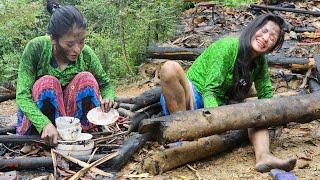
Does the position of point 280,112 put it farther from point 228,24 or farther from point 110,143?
point 228,24

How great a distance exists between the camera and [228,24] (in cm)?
873

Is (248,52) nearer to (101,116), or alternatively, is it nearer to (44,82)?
(101,116)

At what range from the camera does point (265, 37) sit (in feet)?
12.1

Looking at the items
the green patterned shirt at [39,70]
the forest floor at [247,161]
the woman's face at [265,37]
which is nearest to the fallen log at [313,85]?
the forest floor at [247,161]

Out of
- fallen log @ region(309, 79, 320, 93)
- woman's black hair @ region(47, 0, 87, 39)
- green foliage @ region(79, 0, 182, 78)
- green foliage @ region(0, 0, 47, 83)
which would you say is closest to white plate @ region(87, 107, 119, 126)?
woman's black hair @ region(47, 0, 87, 39)

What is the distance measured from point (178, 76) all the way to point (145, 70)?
3.68 m

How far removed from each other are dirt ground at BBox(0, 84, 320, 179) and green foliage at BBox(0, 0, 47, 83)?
16.7 ft

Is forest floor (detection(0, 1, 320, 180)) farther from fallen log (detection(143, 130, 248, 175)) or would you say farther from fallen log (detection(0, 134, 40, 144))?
fallen log (detection(0, 134, 40, 144))

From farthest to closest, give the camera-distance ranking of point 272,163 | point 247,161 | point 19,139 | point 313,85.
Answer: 1. point 313,85
2. point 19,139
3. point 247,161
4. point 272,163

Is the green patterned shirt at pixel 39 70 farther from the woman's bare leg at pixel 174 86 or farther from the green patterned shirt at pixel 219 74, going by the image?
the green patterned shirt at pixel 219 74

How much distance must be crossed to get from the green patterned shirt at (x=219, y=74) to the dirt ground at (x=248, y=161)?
16.2 inches

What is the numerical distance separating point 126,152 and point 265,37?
1.39 m

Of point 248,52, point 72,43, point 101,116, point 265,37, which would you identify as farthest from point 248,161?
point 72,43

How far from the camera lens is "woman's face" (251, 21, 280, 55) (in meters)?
3.67
